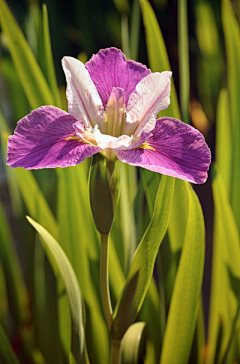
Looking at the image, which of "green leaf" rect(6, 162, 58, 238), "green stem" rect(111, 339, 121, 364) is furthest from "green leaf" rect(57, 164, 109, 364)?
"green stem" rect(111, 339, 121, 364)

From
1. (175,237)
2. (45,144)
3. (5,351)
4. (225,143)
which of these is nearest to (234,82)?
(225,143)

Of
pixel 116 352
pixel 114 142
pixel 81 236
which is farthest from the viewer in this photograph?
pixel 81 236

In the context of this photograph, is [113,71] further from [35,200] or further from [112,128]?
[35,200]

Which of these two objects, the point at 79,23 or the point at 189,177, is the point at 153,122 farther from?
the point at 79,23

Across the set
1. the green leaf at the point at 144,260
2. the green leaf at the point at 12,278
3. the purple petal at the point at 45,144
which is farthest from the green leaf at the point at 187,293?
the green leaf at the point at 12,278

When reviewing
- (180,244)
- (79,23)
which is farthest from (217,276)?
(79,23)

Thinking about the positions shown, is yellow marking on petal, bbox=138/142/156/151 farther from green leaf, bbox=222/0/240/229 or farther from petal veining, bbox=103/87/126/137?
green leaf, bbox=222/0/240/229
